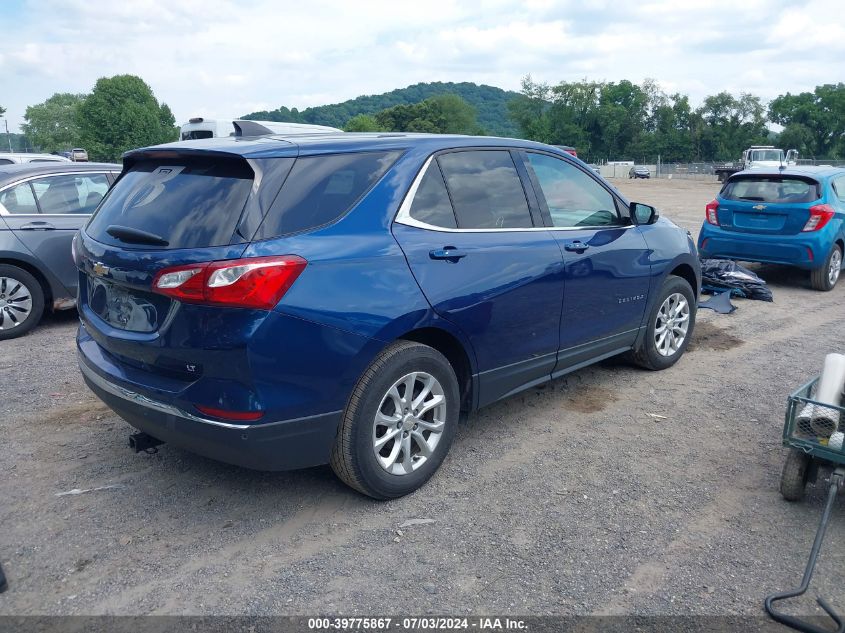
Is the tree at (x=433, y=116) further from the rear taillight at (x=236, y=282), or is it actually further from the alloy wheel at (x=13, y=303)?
the rear taillight at (x=236, y=282)

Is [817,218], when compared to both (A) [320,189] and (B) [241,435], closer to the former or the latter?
(A) [320,189]

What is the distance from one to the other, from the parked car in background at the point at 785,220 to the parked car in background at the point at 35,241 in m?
7.77

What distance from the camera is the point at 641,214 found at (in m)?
5.25

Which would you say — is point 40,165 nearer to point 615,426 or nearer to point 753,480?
point 615,426

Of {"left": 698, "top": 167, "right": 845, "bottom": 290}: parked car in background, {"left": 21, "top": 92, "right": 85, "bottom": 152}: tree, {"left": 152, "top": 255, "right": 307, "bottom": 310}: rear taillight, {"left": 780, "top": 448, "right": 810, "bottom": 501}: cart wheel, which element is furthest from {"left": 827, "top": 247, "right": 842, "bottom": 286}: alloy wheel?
{"left": 21, "top": 92, "right": 85, "bottom": 152}: tree

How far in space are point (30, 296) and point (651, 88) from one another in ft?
324

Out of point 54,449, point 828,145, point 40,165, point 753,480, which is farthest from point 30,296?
point 828,145

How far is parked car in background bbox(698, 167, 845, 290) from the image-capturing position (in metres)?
8.98

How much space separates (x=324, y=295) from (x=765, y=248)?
774 centimetres

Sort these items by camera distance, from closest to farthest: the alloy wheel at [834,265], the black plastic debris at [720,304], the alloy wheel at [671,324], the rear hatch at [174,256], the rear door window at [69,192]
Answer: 1. the rear hatch at [174,256]
2. the alloy wheel at [671,324]
3. the rear door window at [69,192]
4. the black plastic debris at [720,304]
5. the alloy wheel at [834,265]

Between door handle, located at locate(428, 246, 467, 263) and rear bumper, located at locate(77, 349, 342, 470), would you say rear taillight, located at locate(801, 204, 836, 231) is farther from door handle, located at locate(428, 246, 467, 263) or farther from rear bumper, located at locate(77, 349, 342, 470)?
rear bumper, located at locate(77, 349, 342, 470)

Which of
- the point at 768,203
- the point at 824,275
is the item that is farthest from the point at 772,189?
the point at 824,275

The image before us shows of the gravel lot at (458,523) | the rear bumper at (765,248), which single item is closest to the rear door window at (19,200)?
the gravel lot at (458,523)

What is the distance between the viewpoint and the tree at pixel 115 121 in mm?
88438
